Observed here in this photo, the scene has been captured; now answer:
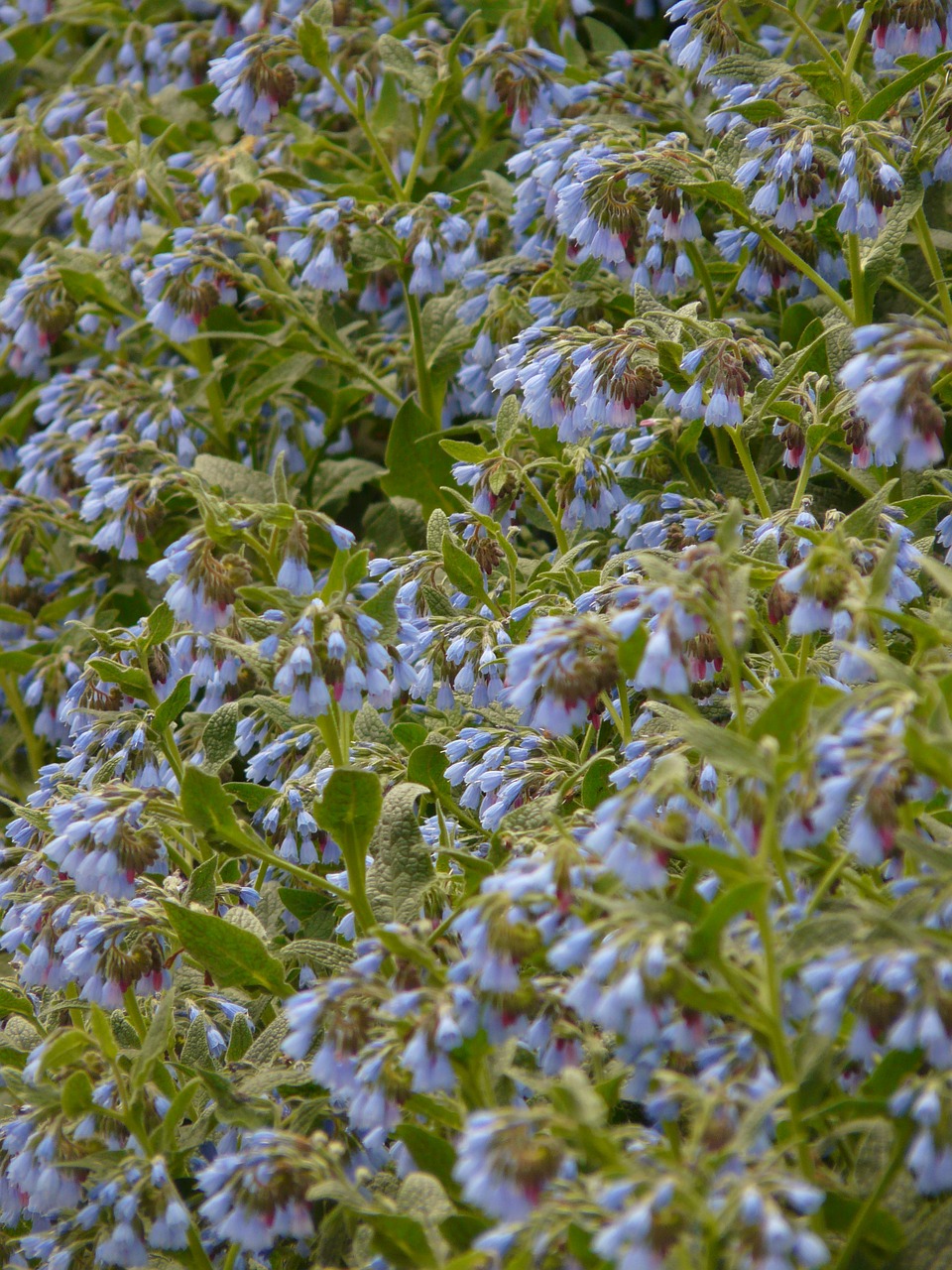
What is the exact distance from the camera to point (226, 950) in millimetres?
2270

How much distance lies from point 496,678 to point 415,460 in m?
1.16

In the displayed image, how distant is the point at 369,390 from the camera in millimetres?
4016

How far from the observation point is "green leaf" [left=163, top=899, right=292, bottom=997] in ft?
7.29

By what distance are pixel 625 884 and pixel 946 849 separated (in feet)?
1.29

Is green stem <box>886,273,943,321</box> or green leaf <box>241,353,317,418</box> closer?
green stem <box>886,273,943,321</box>

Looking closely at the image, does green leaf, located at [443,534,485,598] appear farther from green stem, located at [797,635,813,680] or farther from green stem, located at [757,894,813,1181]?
green stem, located at [757,894,813,1181]

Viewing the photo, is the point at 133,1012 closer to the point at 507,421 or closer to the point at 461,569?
the point at 461,569

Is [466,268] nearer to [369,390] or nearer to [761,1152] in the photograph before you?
[369,390]

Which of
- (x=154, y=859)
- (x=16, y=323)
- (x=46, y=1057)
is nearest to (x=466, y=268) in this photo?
(x=16, y=323)

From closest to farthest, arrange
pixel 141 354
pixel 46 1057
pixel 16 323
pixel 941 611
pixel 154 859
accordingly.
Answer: pixel 941 611 < pixel 46 1057 < pixel 154 859 < pixel 16 323 < pixel 141 354

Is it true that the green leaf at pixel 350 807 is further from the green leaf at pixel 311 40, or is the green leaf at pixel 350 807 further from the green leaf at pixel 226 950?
the green leaf at pixel 311 40

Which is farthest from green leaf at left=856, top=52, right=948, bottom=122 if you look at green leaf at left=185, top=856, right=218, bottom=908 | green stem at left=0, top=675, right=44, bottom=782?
green stem at left=0, top=675, right=44, bottom=782

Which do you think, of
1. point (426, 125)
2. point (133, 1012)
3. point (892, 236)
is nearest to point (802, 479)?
point (892, 236)

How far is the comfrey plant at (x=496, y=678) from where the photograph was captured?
159cm
